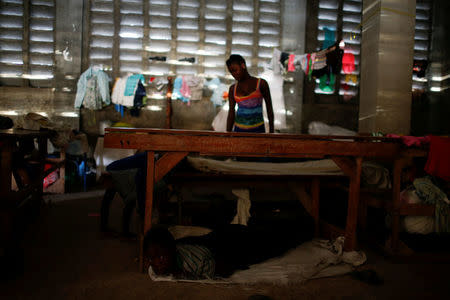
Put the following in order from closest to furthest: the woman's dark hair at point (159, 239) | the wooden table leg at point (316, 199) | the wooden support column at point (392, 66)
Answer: the woman's dark hair at point (159, 239) < the wooden table leg at point (316, 199) < the wooden support column at point (392, 66)

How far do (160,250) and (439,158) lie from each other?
2.52 meters

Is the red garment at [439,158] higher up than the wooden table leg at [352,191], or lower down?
higher up

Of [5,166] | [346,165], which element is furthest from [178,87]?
[346,165]

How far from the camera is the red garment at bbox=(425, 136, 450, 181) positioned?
8.68 feet

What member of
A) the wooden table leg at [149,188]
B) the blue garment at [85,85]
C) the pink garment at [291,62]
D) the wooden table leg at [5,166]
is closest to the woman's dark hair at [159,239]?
the wooden table leg at [149,188]

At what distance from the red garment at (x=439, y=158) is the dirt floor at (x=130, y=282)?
82 cm

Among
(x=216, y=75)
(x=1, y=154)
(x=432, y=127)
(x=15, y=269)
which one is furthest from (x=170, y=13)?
(x=432, y=127)

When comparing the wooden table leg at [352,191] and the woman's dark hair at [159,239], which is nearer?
the woman's dark hair at [159,239]

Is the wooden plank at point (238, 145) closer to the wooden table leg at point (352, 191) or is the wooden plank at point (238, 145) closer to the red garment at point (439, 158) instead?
the wooden table leg at point (352, 191)

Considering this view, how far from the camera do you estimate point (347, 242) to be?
2.62 meters

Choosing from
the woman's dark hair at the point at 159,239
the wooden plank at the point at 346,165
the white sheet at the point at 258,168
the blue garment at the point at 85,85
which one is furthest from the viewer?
the blue garment at the point at 85,85

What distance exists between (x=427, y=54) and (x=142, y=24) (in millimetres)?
7445

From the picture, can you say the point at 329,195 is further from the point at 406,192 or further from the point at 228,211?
the point at 228,211

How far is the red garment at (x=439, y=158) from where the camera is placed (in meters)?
2.64
